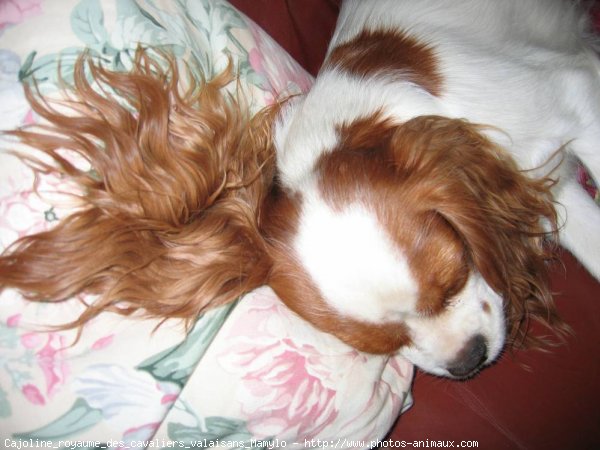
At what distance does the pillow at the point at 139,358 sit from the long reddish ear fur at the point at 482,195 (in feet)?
1.41

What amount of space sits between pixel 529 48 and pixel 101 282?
1.47 meters

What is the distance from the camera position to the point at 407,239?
126 cm

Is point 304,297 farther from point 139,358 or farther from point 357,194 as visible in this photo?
point 139,358

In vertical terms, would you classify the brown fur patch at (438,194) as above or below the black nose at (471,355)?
above

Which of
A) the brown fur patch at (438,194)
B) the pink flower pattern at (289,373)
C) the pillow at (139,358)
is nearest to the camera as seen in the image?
the pillow at (139,358)

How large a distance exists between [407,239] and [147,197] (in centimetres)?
63

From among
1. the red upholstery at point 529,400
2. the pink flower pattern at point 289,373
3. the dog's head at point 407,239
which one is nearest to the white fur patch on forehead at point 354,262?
the dog's head at point 407,239

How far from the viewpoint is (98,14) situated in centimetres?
118

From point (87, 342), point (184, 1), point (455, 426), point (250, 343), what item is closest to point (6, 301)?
point (87, 342)

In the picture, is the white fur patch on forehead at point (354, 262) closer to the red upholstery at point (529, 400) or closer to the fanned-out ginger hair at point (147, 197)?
the fanned-out ginger hair at point (147, 197)

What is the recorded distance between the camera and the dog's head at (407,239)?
1250 millimetres

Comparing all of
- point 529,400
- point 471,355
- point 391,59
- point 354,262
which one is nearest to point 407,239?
point 354,262

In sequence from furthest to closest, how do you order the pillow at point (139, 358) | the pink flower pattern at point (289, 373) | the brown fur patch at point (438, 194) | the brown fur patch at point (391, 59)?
the brown fur patch at point (391, 59) → the brown fur patch at point (438, 194) → the pink flower pattern at point (289, 373) → the pillow at point (139, 358)

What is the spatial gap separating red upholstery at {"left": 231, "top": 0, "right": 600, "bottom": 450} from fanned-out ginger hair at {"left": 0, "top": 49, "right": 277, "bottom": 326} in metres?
0.70
